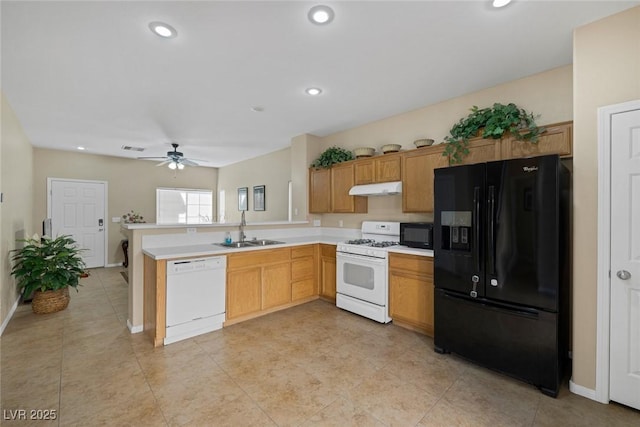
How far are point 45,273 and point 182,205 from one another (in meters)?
4.40

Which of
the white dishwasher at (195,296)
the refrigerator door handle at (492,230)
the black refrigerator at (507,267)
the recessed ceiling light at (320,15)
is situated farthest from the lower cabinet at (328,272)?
the recessed ceiling light at (320,15)

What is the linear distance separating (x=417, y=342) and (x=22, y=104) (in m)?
5.50

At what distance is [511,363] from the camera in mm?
2205

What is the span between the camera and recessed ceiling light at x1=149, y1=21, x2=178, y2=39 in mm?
2025

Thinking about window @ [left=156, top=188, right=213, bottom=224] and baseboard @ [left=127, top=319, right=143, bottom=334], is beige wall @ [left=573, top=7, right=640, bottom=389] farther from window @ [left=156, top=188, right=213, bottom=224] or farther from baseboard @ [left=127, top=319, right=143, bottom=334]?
window @ [left=156, top=188, right=213, bottom=224]

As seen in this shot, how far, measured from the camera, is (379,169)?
383 cm

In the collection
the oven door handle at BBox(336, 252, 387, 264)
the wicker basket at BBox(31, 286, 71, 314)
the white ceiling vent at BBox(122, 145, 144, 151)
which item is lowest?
the wicker basket at BBox(31, 286, 71, 314)

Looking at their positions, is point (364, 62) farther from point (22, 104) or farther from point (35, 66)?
point (22, 104)

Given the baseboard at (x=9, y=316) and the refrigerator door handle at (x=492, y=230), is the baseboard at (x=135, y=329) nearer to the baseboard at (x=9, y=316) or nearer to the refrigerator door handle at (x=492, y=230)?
the baseboard at (x=9, y=316)

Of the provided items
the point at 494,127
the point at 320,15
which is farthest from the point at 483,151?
the point at 320,15

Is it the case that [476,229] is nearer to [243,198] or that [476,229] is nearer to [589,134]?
[589,134]

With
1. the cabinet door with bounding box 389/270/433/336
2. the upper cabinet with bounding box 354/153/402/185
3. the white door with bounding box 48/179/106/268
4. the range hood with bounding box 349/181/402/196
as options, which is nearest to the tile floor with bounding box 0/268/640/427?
the cabinet door with bounding box 389/270/433/336

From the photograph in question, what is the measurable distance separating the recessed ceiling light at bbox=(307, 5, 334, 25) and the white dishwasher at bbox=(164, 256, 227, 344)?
247cm

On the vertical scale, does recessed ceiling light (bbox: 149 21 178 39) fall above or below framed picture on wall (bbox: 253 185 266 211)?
above
